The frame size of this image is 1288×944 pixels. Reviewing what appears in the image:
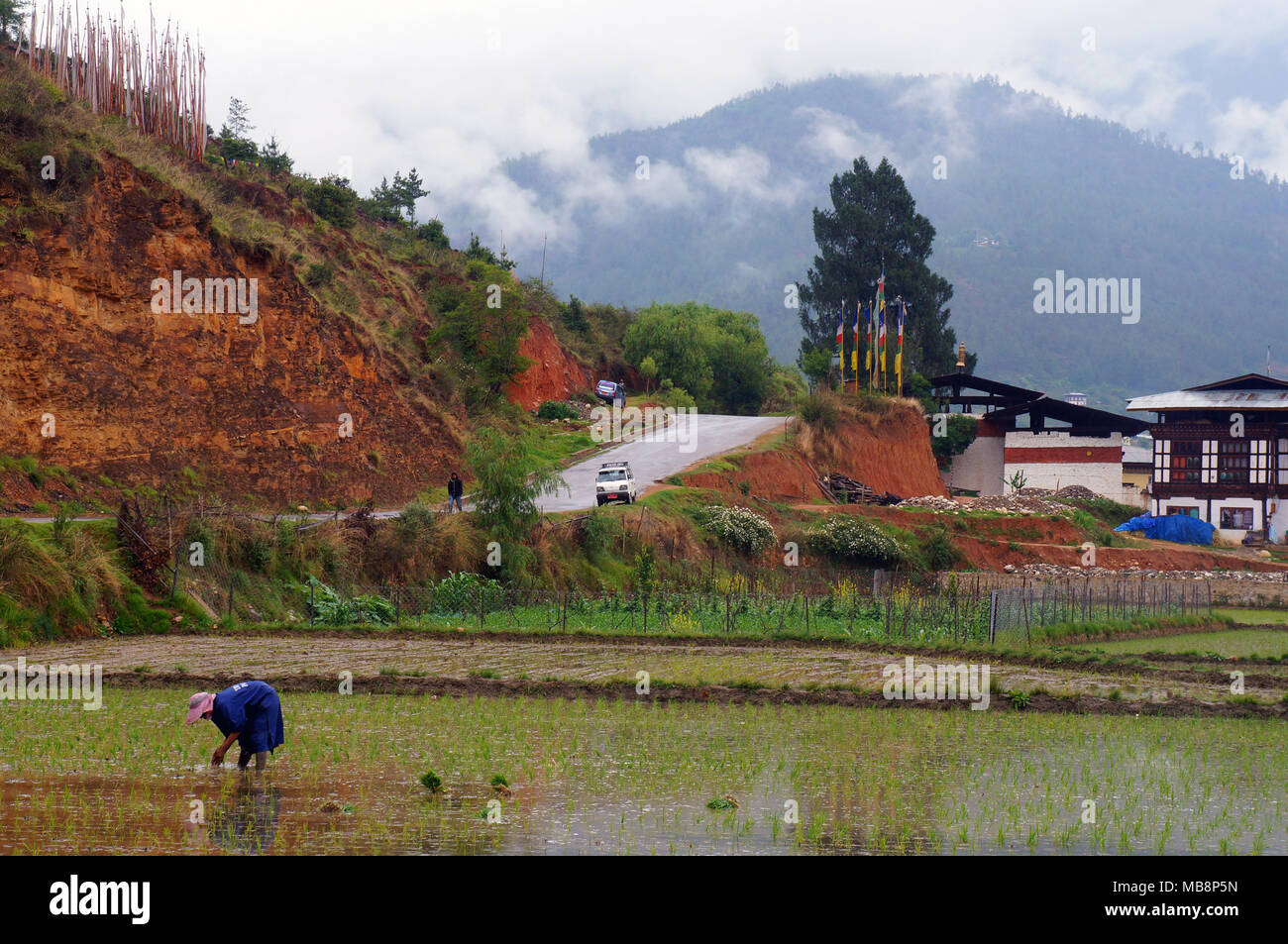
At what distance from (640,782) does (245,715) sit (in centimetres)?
439

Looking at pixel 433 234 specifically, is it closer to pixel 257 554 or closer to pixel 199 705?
pixel 257 554

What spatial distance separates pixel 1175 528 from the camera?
71312mm

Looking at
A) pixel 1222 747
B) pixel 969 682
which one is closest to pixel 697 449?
pixel 969 682

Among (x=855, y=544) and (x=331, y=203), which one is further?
(x=331, y=203)

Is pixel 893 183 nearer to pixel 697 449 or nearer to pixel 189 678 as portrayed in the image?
pixel 697 449

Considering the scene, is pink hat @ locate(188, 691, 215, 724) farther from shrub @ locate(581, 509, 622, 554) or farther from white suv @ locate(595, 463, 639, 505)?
white suv @ locate(595, 463, 639, 505)

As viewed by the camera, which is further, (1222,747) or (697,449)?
(697,449)

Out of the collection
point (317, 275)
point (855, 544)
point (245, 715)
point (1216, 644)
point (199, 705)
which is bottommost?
point (1216, 644)

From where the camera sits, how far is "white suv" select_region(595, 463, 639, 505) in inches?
1788

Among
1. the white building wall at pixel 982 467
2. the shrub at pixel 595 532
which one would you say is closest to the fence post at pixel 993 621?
the shrub at pixel 595 532

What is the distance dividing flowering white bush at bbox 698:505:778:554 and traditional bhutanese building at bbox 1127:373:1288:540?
37.1 metres

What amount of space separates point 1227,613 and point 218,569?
113 feet

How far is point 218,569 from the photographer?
31.6m

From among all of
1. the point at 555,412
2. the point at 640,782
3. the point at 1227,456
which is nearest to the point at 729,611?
the point at 640,782
